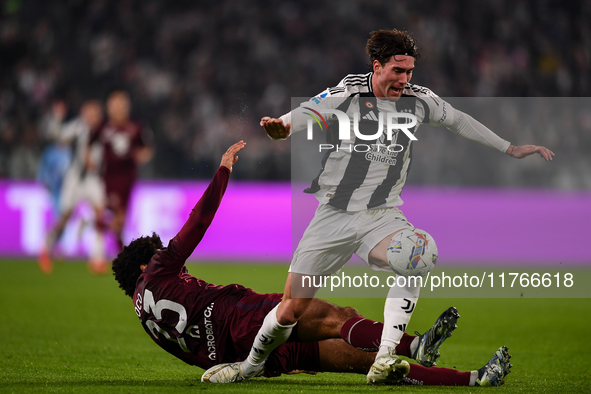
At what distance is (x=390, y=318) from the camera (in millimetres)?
3832

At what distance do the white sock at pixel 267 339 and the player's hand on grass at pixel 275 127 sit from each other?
3.23 ft

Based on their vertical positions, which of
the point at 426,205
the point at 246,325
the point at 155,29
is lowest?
the point at 246,325

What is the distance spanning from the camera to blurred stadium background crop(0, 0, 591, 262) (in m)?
11.3

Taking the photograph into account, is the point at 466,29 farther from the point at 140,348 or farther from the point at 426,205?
the point at 140,348

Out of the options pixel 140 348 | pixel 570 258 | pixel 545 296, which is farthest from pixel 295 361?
pixel 570 258

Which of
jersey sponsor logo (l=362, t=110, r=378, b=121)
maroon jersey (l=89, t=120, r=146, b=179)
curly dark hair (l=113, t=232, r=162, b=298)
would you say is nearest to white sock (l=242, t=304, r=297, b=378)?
curly dark hair (l=113, t=232, r=162, b=298)

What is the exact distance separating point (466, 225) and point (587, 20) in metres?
6.23

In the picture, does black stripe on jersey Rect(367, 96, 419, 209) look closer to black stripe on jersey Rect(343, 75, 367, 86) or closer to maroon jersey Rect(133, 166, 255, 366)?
black stripe on jersey Rect(343, 75, 367, 86)

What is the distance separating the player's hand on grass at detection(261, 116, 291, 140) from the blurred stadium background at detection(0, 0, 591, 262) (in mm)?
7349

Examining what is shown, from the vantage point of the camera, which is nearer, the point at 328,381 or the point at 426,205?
the point at 328,381

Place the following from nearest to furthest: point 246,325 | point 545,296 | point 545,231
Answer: point 246,325, point 545,296, point 545,231

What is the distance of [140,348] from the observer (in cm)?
565

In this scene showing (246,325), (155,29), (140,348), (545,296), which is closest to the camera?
(246,325)

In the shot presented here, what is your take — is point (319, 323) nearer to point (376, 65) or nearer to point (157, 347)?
point (376, 65)
